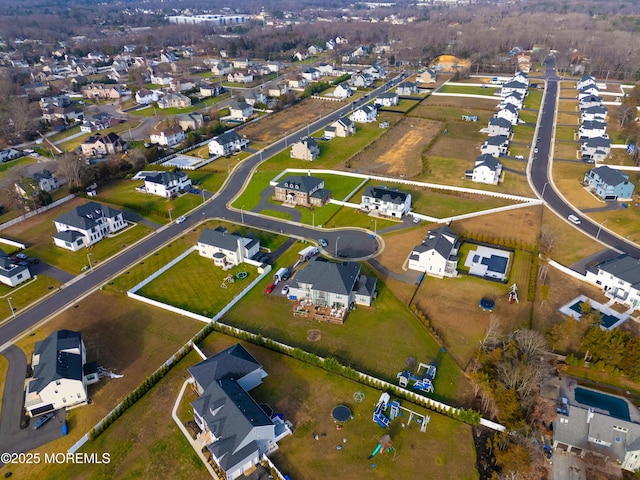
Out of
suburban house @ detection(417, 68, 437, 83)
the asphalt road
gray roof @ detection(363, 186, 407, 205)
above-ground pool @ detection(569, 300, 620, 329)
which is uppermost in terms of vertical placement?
suburban house @ detection(417, 68, 437, 83)

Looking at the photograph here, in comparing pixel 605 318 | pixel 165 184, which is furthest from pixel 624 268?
pixel 165 184

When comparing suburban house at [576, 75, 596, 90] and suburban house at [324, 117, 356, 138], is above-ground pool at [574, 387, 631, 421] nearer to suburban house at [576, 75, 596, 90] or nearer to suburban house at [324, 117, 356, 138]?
suburban house at [324, 117, 356, 138]

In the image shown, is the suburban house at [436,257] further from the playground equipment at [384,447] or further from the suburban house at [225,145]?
the suburban house at [225,145]

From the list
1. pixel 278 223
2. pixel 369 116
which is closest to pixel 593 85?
pixel 369 116

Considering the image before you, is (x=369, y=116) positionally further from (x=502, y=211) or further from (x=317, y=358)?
(x=317, y=358)

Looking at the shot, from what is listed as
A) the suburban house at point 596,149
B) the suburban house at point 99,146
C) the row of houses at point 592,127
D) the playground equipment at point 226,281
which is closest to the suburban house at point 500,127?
the row of houses at point 592,127

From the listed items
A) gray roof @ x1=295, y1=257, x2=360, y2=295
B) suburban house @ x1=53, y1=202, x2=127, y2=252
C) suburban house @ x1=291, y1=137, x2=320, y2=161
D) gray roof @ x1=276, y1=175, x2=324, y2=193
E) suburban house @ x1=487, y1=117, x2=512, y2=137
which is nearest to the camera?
gray roof @ x1=295, y1=257, x2=360, y2=295

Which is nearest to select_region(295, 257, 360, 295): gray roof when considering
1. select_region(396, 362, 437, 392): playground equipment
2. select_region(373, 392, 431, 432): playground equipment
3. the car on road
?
select_region(396, 362, 437, 392): playground equipment
